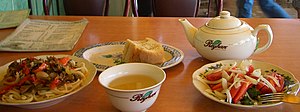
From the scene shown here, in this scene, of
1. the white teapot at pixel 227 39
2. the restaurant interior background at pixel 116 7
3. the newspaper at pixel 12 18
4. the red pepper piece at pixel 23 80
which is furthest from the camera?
the restaurant interior background at pixel 116 7

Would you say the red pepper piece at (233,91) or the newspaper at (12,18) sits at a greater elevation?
the newspaper at (12,18)

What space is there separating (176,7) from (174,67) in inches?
39.0

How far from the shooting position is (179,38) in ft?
4.56

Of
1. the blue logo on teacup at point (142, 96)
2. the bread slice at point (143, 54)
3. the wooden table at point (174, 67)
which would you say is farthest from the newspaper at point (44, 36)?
the blue logo on teacup at point (142, 96)

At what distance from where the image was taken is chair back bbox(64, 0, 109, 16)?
2.07m

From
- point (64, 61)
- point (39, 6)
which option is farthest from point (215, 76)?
point (39, 6)

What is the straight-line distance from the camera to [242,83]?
0.82 meters

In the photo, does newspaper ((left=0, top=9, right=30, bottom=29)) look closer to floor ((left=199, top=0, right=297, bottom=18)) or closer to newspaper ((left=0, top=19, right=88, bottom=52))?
newspaper ((left=0, top=19, right=88, bottom=52))

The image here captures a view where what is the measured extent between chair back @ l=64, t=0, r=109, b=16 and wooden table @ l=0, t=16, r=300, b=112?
0.35 m

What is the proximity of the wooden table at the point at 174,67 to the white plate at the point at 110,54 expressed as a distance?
0.03 metres

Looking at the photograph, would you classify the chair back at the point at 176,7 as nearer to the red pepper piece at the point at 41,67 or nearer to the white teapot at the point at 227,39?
the white teapot at the point at 227,39

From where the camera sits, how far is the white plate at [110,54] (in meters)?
1.11

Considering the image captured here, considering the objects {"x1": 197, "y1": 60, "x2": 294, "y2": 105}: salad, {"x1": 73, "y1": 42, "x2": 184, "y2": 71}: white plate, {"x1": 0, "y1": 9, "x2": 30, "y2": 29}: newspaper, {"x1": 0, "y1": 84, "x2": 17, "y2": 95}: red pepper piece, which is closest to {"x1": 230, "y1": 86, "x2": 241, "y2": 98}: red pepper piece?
{"x1": 197, "y1": 60, "x2": 294, "y2": 105}: salad

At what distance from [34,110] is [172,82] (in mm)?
376
